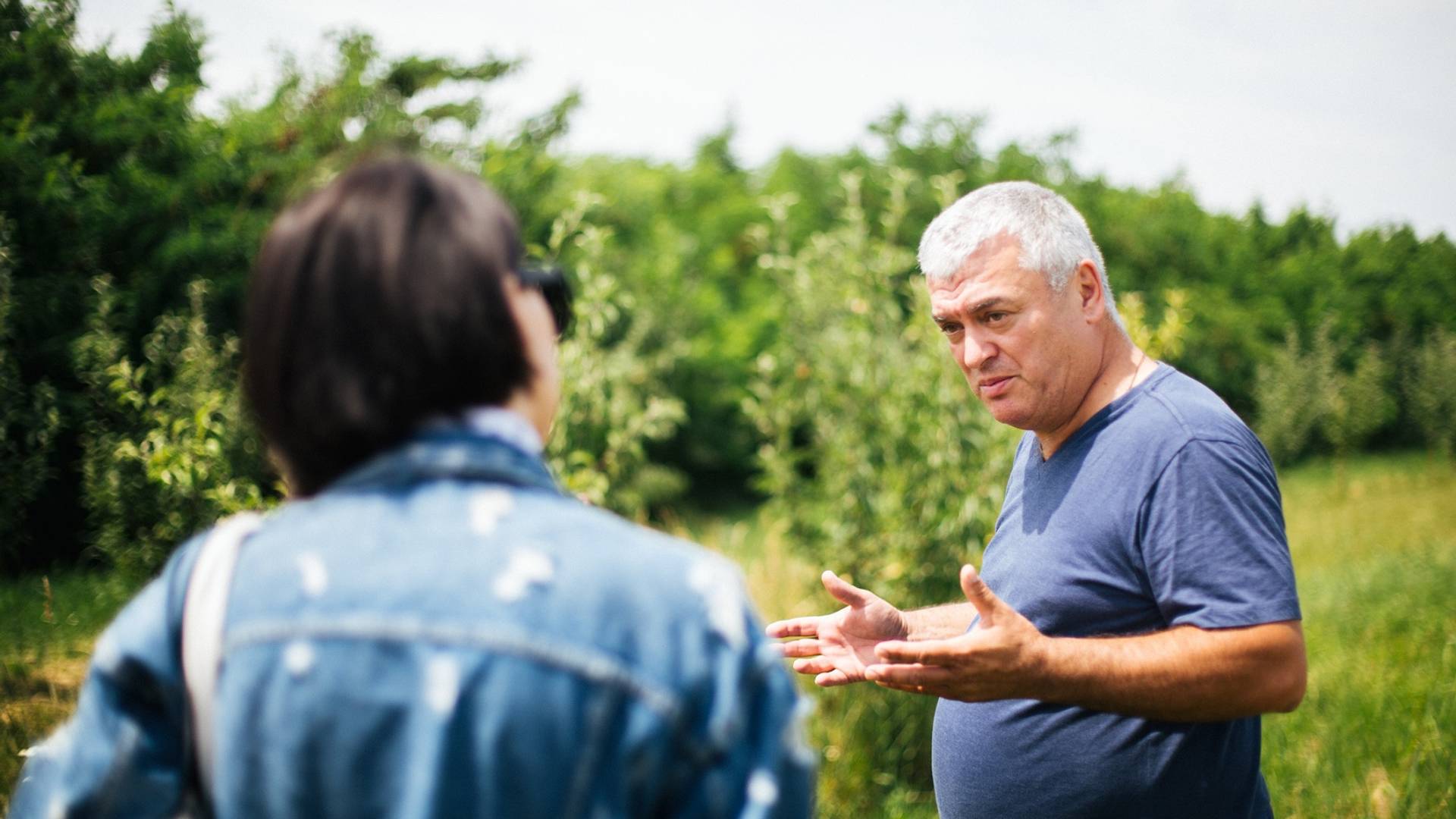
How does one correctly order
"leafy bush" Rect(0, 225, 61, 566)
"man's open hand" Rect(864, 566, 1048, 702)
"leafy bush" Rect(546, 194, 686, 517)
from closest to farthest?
"man's open hand" Rect(864, 566, 1048, 702) → "leafy bush" Rect(546, 194, 686, 517) → "leafy bush" Rect(0, 225, 61, 566)

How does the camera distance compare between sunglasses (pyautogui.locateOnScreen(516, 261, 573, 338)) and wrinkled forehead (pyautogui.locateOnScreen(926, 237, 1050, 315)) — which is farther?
wrinkled forehead (pyautogui.locateOnScreen(926, 237, 1050, 315))

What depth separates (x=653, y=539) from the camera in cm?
98

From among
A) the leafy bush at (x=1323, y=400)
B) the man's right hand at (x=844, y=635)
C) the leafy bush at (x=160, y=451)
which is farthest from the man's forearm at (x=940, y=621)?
the leafy bush at (x=1323, y=400)

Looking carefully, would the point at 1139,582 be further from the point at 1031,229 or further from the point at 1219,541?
the point at 1031,229

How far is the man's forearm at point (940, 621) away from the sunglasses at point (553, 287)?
1.37 metres

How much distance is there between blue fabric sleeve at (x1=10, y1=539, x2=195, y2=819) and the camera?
982 mm

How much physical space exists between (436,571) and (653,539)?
215 millimetres

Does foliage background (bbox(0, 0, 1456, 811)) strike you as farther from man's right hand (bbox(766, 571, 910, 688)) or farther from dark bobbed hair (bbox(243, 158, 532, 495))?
man's right hand (bbox(766, 571, 910, 688))

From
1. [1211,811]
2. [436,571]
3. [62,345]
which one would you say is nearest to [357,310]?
[436,571]

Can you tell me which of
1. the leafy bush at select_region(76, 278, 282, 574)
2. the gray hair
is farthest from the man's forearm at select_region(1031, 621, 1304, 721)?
the leafy bush at select_region(76, 278, 282, 574)

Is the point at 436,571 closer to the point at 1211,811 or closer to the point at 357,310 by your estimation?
the point at 357,310

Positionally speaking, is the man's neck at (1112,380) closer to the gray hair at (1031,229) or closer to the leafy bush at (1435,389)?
the gray hair at (1031,229)

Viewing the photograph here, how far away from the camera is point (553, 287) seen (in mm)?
1121

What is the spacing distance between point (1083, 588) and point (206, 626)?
1.57 meters
